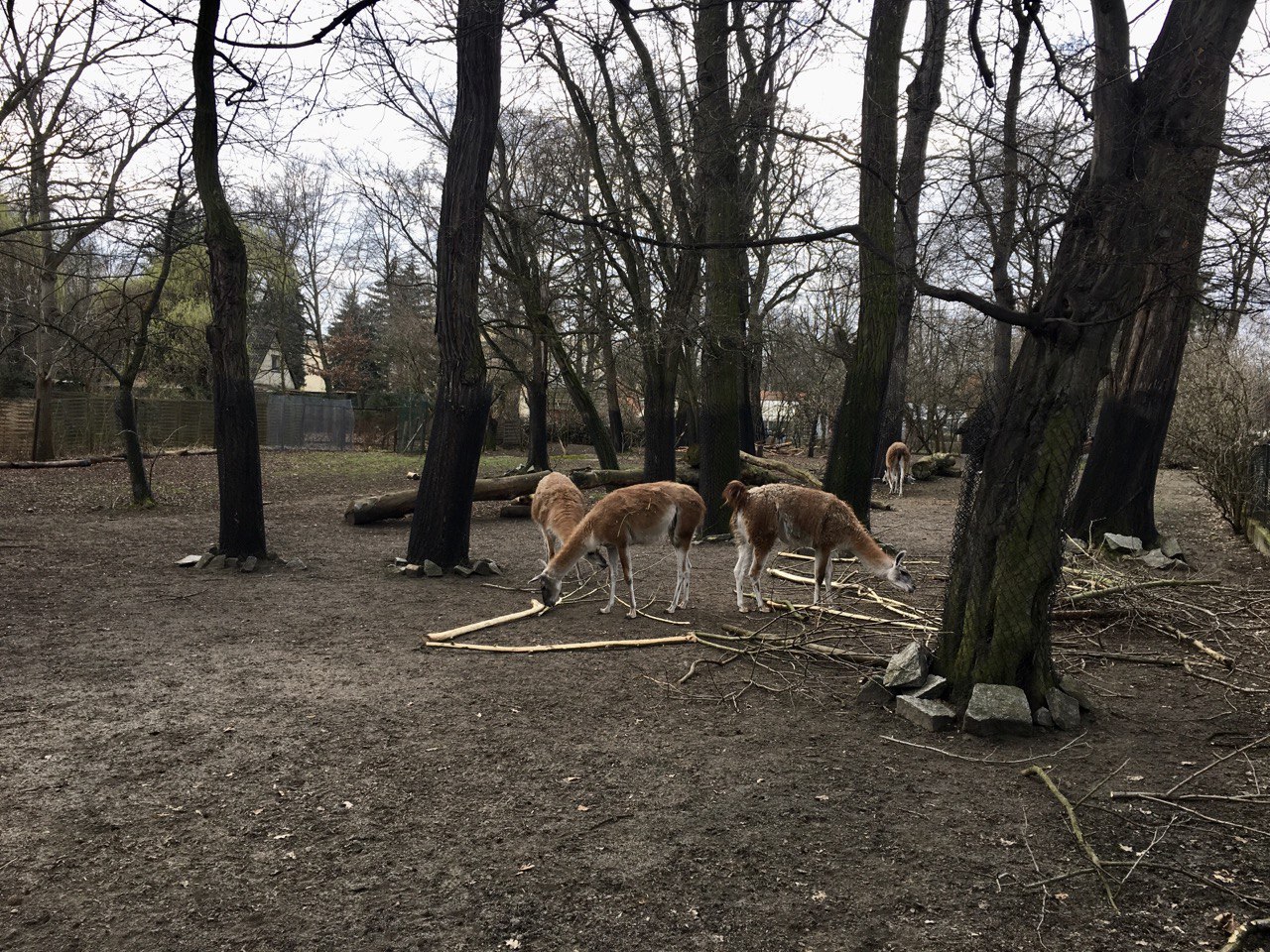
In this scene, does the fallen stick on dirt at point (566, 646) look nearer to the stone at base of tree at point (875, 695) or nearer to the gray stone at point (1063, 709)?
the stone at base of tree at point (875, 695)

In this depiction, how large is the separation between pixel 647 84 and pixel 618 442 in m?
27.1

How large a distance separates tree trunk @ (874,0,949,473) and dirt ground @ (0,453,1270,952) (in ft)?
9.32

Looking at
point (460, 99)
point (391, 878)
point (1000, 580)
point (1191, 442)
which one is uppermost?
point (460, 99)

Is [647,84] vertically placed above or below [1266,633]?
above

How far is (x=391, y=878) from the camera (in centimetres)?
368

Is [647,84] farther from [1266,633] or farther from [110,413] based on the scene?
[110,413]

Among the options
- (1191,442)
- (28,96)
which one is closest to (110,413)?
(28,96)

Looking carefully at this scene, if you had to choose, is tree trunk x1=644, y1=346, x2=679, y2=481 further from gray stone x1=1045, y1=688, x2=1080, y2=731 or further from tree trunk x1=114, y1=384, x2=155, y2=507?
gray stone x1=1045, y1=688, x2=1080, y2=731

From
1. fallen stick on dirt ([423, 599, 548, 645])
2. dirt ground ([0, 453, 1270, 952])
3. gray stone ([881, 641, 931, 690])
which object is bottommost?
dirt ground ([0, 453, 1270, 952])

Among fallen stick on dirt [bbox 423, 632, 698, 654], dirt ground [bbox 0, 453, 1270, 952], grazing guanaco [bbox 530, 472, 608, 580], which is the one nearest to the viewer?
dirt ground [bbox 0, 453, 1270, 952]

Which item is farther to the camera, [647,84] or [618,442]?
[618,442]

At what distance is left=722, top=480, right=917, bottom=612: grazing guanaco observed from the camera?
8836mm

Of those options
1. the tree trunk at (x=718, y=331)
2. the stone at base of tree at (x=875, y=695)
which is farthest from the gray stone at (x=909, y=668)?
the tree trunk at (x=718, y=331)

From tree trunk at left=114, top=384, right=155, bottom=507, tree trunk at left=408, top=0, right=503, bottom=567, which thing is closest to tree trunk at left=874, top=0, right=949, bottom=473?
tree trunk at left=408, top=0, right=503, bottom=567
